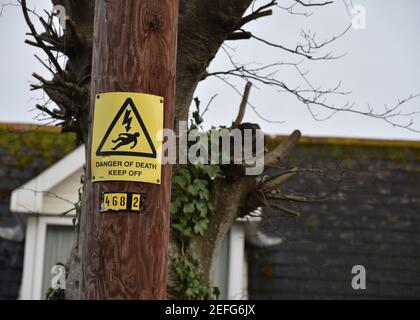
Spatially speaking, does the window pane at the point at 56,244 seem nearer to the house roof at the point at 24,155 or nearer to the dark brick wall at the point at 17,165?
the dark brick wall at the point at 17,165

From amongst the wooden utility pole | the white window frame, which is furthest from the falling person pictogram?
the white window frame

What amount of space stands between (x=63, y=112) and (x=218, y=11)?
5.28ft

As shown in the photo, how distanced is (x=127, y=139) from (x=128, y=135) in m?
0.02

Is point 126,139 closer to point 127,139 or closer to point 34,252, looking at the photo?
point 127,139

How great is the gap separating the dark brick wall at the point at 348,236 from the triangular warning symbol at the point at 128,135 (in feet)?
26.0

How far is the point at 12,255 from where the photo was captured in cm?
1171

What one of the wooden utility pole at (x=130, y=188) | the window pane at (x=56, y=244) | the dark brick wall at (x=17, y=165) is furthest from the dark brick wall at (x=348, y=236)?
the wooden utility pole at (x=130, y=188)

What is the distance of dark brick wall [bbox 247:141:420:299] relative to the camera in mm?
11930

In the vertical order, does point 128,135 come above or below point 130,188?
above

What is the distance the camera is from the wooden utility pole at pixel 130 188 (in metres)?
3.33

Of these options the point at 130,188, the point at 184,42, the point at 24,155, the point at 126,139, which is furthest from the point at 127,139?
the point at 24,155

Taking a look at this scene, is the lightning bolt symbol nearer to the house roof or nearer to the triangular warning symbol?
→ the triangular warning symbol

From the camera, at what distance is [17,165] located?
488 inches
